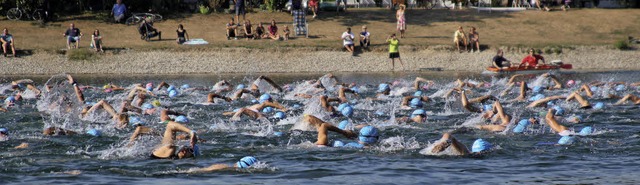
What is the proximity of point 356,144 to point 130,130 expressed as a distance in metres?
5.17

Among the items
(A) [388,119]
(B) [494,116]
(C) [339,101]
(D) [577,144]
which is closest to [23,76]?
(C) [339,101]

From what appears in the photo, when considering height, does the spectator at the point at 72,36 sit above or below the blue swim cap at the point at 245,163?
below

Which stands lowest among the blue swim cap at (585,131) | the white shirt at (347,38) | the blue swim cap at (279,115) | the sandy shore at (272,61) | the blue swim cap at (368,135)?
the sandy shore at (272,61)

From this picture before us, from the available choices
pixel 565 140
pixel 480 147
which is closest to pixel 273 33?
pixel 565 140

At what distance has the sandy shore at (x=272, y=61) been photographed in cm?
3988

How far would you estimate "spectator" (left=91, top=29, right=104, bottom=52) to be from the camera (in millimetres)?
40094

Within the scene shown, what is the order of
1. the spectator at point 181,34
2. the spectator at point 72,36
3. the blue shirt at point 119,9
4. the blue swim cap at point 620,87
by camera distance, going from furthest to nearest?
the blue shirt at point 119,9
the spectator at point 181,34
the spectator at point 72,36
the blue swim cap at point 620,87

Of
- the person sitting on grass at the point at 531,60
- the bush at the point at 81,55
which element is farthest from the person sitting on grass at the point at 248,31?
the person sitting on grass at the point at 531,60

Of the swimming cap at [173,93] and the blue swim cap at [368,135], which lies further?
the swimming cap at [173,93]

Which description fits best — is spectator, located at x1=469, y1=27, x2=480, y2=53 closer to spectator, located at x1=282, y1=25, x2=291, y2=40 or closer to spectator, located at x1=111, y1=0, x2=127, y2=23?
spectator, located at x1=282, y1=25, x2=291, y2=40

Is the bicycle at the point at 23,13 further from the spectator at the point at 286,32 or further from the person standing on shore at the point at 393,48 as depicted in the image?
the person standing on shore at the point at 393,48

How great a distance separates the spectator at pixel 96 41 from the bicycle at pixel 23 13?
20.4ft

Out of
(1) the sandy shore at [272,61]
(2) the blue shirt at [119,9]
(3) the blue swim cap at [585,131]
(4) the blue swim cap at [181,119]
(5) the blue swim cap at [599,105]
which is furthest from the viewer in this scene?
(2) the blue shirt at [119,9]

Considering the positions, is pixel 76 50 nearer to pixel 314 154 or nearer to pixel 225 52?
pixel 225 52
